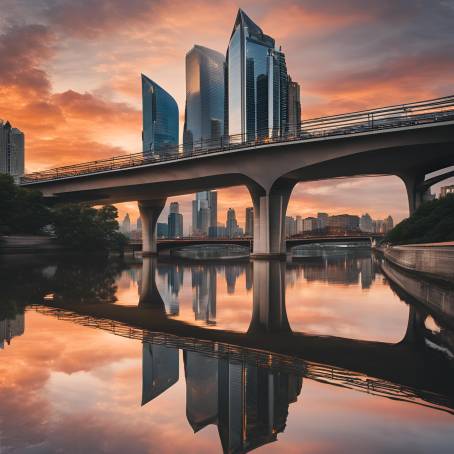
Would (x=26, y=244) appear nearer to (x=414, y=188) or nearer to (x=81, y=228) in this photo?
(x=81, y=228)

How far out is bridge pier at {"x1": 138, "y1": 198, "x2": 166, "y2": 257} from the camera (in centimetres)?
8644

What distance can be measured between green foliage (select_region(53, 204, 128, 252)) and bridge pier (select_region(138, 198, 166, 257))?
8101 mm

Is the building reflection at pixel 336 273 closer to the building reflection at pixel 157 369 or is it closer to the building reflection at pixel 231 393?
the building reflection at pixel 157 369

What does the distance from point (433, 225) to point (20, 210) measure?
59773 mm

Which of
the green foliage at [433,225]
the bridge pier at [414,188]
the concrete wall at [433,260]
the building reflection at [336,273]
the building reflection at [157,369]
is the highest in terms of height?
the bridge pier at [414,188]

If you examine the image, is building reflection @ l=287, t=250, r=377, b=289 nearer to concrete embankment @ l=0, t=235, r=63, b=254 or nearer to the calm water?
the calm water

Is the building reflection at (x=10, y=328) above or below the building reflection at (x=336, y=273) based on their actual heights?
above

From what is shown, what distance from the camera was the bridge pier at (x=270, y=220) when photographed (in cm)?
5556

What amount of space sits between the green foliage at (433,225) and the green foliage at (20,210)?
56335 mm

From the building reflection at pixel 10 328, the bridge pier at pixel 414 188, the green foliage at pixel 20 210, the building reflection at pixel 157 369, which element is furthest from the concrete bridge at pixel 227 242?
the building reflection at pixel 157 369

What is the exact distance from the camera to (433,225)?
4612 cm

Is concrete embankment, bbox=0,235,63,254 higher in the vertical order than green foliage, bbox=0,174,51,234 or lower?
lower

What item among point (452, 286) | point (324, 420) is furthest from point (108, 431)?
point (452, 286)

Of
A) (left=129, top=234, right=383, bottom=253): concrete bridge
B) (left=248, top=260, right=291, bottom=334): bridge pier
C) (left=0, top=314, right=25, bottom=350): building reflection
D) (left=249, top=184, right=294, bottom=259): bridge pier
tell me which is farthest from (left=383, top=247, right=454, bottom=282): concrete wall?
(left=129, top=234, right=383, bottom=253): concrete bridge
